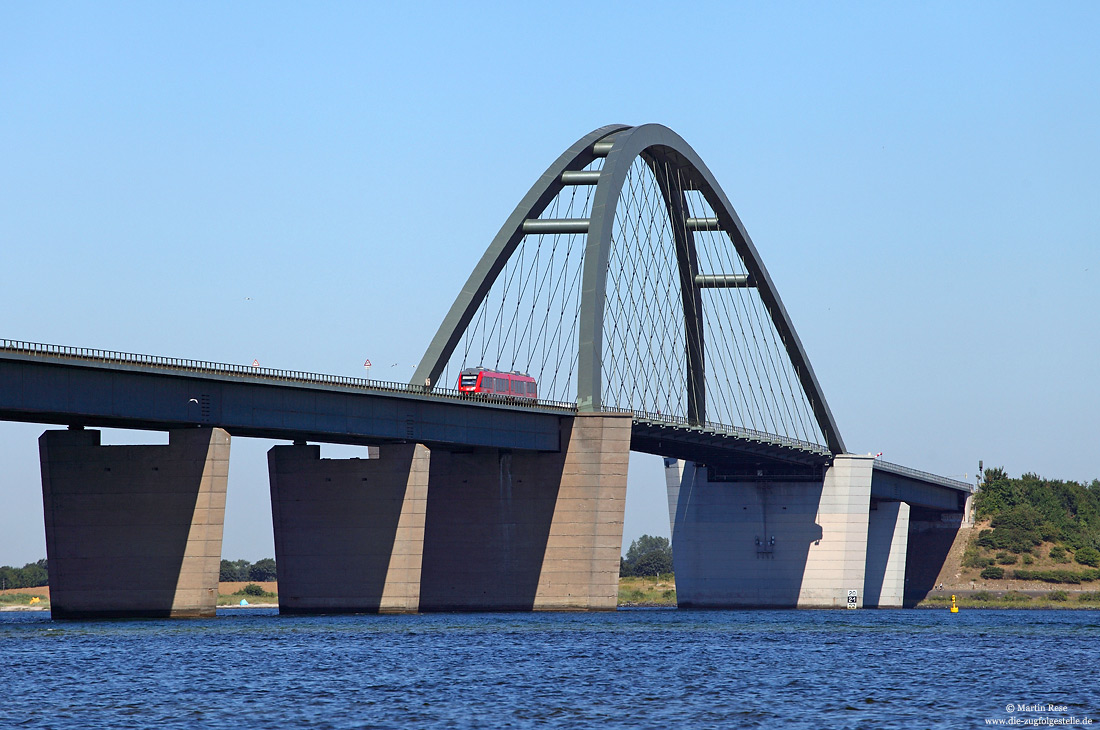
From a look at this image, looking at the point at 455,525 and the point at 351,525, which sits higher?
the point at 351,525

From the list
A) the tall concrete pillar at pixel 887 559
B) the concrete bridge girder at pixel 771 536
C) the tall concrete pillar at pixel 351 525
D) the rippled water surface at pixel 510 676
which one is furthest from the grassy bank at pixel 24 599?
the rippled water surface at pixel 510 676

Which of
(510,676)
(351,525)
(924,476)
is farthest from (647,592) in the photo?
(510,676)

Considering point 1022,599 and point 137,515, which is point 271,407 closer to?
point 137,515

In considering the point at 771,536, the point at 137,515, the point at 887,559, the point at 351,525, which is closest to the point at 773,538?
the point at 771,536

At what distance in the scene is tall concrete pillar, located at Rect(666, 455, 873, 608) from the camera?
405ft

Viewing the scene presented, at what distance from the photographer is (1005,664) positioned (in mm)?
53031

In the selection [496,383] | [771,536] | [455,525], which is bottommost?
[771,536]

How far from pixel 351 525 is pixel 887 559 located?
72187 millimetres

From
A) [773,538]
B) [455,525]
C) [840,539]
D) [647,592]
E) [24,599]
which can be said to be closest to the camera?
[455,525]

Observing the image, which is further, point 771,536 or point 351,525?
point 771,536

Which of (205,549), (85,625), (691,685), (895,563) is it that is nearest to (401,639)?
(205,549)

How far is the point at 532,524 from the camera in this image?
283 ft

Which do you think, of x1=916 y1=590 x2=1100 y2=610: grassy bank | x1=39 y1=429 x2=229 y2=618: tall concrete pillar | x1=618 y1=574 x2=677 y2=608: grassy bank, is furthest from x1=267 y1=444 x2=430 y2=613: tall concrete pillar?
x1=618 y1=574 x2=677 y2=608: grassy bank

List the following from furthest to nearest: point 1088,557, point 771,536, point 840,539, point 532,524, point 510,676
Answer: point 1088,557 < point 771,536 < point 840,539 < point 532,524 < point 510,676
